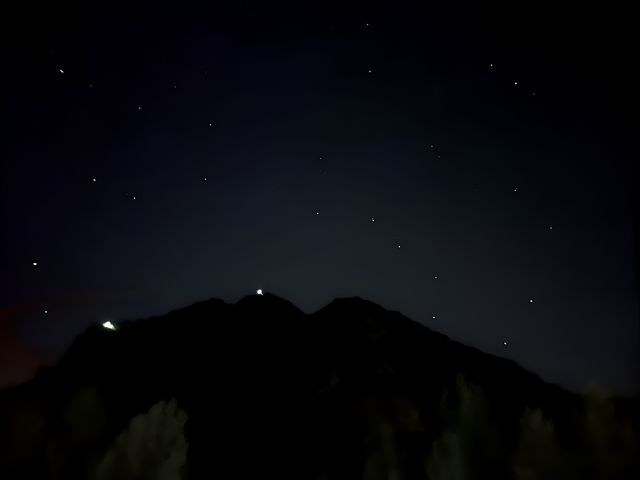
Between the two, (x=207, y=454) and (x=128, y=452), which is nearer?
(x=128, y=452)

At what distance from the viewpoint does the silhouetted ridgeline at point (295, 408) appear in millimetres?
29688

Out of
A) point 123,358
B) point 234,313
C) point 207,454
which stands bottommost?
point 207,454

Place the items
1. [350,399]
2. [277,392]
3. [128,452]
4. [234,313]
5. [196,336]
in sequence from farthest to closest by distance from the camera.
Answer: [234,313] < [196,336] < [277,392] < [350,399] < [128,452]

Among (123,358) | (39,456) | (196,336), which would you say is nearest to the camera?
(39,456)

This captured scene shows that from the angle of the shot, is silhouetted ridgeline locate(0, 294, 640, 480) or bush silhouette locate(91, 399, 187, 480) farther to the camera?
silhouetted ridgeline locate(0, 294, 640, 480)

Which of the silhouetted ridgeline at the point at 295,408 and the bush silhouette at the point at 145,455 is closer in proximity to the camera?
the bush silhouette at the point at 145,455

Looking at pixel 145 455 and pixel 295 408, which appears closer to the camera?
pixel 145 455

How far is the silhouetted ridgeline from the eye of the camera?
29.7m

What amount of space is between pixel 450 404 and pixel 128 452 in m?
34.3

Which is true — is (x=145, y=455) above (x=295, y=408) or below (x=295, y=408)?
above

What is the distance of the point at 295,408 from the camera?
51.2m

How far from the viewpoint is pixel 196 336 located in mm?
64500

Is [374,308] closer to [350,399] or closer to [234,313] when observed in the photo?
[234,313]

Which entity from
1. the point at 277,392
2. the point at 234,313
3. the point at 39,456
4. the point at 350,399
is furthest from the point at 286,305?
the point at 39,456
